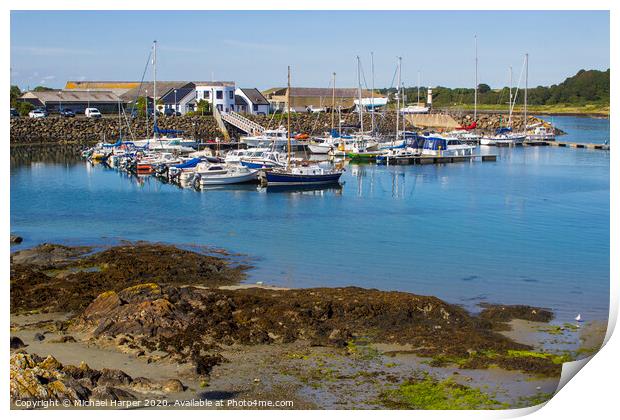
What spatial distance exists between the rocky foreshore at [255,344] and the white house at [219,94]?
46426 mm

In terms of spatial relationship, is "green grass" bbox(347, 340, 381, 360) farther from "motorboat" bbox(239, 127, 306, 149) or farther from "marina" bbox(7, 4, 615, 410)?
"motorboat" bbox(239, 127, 306, 149)

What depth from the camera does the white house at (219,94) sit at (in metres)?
61.1

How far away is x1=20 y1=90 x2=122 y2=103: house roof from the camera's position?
6228 cm

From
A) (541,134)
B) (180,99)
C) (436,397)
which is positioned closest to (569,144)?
(541,134)

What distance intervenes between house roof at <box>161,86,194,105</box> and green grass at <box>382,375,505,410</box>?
5450 cm

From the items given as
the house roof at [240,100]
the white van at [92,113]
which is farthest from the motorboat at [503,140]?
the white van at [92,113]

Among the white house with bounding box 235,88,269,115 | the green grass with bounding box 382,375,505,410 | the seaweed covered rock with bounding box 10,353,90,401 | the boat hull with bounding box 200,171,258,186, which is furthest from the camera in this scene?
the white house with bounding box 235,88,269,115

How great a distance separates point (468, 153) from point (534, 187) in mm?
14462

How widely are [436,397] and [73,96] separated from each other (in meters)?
58.1

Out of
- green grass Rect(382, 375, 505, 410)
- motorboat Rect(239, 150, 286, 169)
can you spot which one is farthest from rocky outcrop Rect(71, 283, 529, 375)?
motorboat Rect(239, 150, 286, 169)

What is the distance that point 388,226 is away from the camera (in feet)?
79.2

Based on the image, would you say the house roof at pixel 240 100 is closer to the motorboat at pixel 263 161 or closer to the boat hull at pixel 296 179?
the motorboat at pixel 263 161

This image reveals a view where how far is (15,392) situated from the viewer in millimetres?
9133
